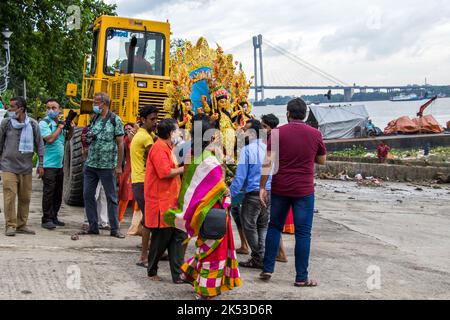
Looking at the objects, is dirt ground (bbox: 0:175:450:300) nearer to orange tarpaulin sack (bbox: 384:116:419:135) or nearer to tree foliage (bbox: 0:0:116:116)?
tree foliage (bbox: 0:0:116:116)

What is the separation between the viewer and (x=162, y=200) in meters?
6.62

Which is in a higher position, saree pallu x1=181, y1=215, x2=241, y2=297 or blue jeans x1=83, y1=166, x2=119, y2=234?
blue jeans x1=83, y1=166, x2=119, y2=234

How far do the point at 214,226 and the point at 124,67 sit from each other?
6.77m

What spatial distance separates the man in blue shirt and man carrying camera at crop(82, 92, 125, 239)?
1944 mm

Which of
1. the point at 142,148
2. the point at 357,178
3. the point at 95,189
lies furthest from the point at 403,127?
the point at 142,148

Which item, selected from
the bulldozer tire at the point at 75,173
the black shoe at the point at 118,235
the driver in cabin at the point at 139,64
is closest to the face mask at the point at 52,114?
the black shoe at the point at 118,235

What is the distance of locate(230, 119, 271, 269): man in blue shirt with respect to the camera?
290 inches

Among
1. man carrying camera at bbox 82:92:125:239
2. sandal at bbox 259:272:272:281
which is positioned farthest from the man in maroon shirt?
man carrying camera at bbox 82:92:125:239

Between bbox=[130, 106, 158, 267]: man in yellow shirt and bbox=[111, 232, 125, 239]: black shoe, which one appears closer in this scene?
bbox=[130, 106, 158, 267]: man in yellow shirt

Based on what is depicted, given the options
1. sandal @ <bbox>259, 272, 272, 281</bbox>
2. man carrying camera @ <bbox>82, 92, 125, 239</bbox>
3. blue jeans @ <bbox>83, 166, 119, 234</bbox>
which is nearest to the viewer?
sandal @ <bbox>259, 272, 272, 281</bbox>

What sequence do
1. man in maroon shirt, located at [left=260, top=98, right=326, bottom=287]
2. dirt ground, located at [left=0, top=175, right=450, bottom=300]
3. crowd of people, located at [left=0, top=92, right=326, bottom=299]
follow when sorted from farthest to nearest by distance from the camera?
man in maroon shirt, located at [left=260, top=98, right=326, bottom=287] → dirt ground, located at [left=0, top=175, right=450, bottom=300] → crowd of people, located at [left=0, top=92, right=326, bottom=299]

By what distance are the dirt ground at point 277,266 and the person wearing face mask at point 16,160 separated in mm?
299

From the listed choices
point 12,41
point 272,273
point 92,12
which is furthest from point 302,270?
point 92,12

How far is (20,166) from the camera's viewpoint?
8445 millimetres
